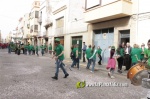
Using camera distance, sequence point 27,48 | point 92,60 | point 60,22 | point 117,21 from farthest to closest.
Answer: point 27,48
point 60,22
point 117,21
point 92,60

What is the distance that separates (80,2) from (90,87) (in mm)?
20762

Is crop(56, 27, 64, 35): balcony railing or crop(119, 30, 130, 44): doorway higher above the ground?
crop(56, 27, 64, 35): balcony railing

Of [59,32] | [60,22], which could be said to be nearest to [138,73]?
[59,32]

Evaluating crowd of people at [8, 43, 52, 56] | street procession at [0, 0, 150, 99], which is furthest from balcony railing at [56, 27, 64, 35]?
crowd of people at [8, 43, 52, 56]

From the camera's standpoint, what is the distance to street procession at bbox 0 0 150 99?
636cm

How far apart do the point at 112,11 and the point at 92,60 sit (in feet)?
16.8

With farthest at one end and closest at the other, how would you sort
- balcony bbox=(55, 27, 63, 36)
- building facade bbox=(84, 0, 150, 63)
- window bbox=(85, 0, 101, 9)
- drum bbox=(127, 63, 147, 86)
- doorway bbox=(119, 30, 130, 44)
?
balcony bbox=(55, 27, 63, 36) < window bbox=(85, 0, 101, 9) < doorway bbox=(119, 30, 130, 44) < building facade bbox=(84, 0, 150, 63) < drum bbox=(127, 63, 147, 86)

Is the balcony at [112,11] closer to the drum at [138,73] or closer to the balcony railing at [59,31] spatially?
the drum at [138,73]

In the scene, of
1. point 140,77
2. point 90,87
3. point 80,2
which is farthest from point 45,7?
point 140,77

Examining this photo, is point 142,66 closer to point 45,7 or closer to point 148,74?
point 148,74

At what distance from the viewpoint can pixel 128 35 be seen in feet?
52.3

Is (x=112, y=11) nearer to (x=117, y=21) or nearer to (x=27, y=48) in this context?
(x=117, y=21)

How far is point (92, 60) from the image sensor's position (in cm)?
1245

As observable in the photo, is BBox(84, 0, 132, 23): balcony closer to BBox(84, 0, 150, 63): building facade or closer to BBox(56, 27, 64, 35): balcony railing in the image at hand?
BBox(84, 0, 150, 63): building facade
